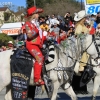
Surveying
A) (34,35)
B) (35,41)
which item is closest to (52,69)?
(35,41)

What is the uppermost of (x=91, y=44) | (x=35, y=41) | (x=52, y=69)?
(x=35, y=41)

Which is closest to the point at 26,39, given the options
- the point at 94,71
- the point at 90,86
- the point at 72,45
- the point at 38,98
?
the point at 72,45

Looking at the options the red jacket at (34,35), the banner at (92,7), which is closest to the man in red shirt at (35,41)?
the red jacket at (34,35)

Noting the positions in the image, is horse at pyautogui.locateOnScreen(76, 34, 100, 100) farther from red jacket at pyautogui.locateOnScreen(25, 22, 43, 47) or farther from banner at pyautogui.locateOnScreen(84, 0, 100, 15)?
banner at pyautogui.locateOnScreen(84, 0, 100, 15)

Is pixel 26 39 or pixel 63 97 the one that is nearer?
pixel 26 39

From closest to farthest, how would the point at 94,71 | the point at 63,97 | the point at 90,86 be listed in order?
the point at 94,71 → the point at 63,97 → the point at 90,86

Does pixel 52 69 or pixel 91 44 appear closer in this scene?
pixel 52 69

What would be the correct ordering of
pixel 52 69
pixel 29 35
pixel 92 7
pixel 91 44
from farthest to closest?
pixel 92 7, pixel 91 44, pixel 52 69, pixel 29 35

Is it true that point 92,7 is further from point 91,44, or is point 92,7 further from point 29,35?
point 29,35

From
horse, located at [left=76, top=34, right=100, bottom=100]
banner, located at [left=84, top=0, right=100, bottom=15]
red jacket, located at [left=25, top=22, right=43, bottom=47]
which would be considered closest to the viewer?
red jacket, located at [left=25, top=22, right=43, bottom=47]

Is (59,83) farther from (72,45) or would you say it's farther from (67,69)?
(72,45)

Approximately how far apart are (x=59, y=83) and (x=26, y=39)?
4.04 feet

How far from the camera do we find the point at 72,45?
8414mm

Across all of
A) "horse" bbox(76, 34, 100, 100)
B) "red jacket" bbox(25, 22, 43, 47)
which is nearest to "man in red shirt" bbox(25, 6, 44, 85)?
"red jacket" bbox(25, 22, 43, 47)
